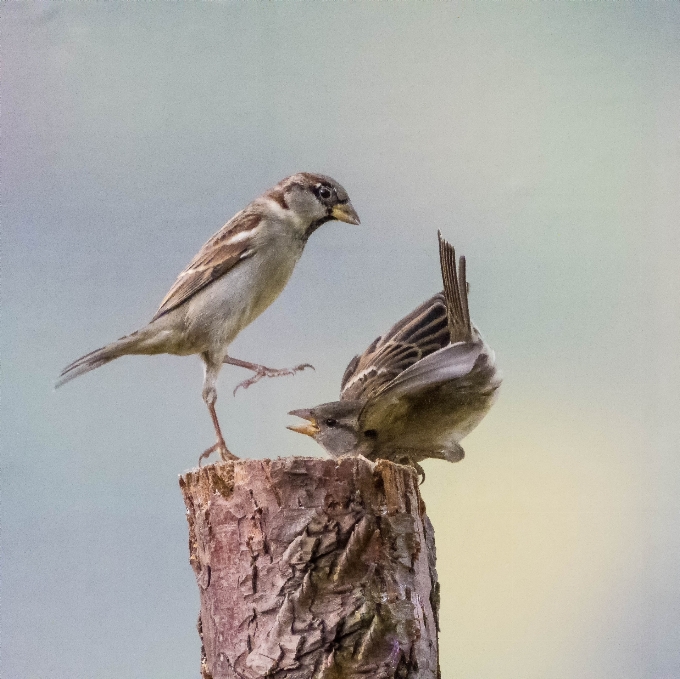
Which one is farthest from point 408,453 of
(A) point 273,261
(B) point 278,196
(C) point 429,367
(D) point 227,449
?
(B) point 278,196

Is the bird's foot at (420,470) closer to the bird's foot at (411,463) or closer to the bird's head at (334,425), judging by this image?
the bird's foot at (411,463)

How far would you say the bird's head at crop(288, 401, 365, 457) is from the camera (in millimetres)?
2418

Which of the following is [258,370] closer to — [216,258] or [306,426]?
[306,426]

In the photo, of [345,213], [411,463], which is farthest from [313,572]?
[345,213]

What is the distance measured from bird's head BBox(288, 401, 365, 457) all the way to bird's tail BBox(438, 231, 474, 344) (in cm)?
39

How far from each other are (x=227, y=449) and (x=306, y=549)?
2.16 feet

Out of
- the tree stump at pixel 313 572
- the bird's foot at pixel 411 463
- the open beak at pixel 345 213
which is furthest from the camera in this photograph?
the bird's foot at pixel 411 463

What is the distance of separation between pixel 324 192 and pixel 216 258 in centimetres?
39

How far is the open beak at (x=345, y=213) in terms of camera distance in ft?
8.18

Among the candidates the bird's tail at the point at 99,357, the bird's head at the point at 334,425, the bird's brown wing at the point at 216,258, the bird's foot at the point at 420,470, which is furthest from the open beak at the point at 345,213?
the bird's foot at the point at 420,470

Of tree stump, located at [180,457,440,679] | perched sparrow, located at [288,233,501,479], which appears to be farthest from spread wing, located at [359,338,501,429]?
tree stump, located at [180,457,440,679]

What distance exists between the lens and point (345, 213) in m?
2.49

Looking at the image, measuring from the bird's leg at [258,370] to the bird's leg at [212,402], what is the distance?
6cm

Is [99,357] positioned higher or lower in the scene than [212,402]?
higher
